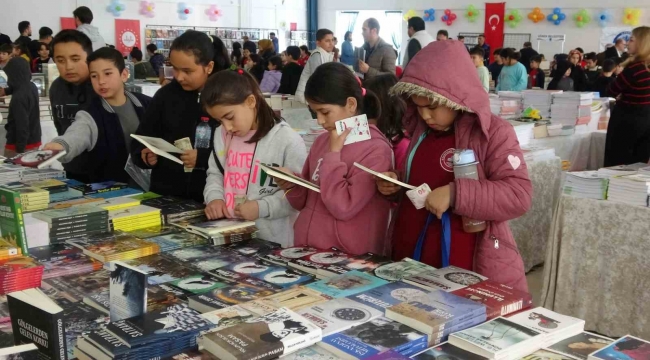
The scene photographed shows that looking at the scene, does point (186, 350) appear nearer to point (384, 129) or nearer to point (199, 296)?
point (199, 296)

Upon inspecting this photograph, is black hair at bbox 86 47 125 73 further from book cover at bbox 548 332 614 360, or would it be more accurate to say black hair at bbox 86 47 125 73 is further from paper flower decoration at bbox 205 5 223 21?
paper flower decoration at bbox 205 5 223 21

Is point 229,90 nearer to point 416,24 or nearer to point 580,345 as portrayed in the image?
point 580,345

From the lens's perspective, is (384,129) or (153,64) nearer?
(384,129)

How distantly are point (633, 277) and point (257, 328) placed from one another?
2.44 m

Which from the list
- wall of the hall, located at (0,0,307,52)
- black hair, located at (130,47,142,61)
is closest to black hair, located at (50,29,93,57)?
black hair, located at (130,47,142,61)

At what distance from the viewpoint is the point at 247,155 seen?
2.41 metres

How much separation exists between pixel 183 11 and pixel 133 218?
45.9 feet

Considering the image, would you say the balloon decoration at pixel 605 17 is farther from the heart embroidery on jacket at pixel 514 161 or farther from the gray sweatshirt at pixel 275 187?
the heart embroidery on jacket at pixel 514 161

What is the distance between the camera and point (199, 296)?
5.01ft

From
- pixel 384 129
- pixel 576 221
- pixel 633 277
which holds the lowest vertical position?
pixel 633 277

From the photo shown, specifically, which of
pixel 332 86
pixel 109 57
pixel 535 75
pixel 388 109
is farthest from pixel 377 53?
pixel 332 86

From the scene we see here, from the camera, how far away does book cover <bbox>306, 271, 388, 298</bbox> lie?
5.03ft

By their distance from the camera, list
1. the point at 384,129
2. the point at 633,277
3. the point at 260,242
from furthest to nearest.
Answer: the point at 633,277 < the point at 384,129 < the point at 260,242

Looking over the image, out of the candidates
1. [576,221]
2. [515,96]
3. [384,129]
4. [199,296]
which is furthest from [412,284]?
[515,96]
